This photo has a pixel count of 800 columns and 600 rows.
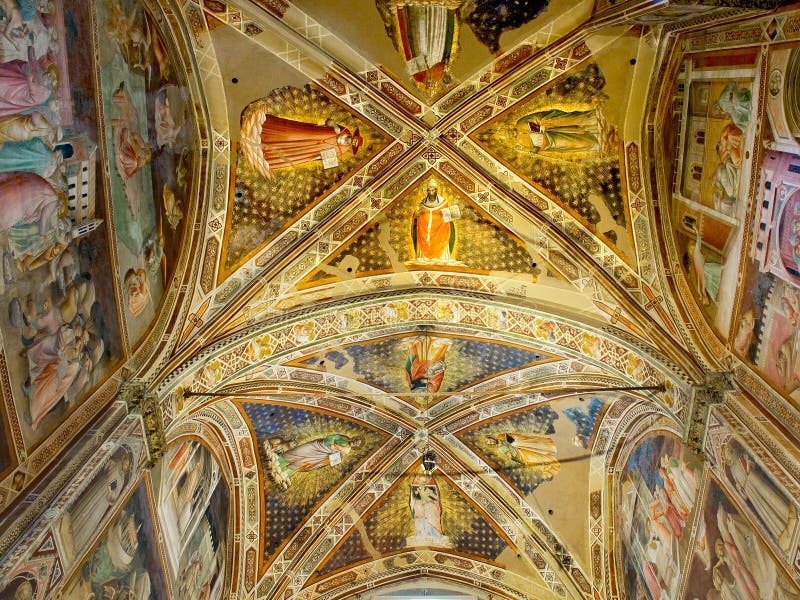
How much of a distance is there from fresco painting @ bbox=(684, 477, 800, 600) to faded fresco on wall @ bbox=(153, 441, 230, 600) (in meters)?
7.31

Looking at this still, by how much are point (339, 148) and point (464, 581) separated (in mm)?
8910

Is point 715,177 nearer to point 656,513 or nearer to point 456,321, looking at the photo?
point 456,321

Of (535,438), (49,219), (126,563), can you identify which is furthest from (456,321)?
(49,219)

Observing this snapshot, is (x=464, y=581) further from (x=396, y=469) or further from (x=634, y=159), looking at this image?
(x=634, y=159)

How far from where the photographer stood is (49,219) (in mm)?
6711

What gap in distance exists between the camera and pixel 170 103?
9.15 meters

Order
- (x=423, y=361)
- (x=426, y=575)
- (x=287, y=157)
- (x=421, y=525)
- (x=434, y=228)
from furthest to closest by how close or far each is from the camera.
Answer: (x=426, y=575)
(x=421, y=525)
(x=423, y=361)
(x=434, y=228)
(x=287, y=157)

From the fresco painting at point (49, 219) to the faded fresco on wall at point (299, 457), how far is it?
4.84 m

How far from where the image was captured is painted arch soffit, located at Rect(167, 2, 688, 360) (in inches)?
383

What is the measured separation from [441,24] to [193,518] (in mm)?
8174

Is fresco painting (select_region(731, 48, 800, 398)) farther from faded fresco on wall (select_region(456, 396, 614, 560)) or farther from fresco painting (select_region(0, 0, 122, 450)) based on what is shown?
fresco painting (select_region(0, 0, 122, 450))

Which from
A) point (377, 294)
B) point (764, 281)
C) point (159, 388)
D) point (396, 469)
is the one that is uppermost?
point (377, 294)

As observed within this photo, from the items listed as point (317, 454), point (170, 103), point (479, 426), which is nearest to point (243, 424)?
point (317, 454)

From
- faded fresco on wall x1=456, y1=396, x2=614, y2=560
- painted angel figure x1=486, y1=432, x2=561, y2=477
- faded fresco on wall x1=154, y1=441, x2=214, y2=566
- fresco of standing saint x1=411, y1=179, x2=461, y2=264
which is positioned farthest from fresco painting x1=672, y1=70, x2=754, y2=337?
faded fresco on wall x1=154, y1=441, x2=214, y2=566
